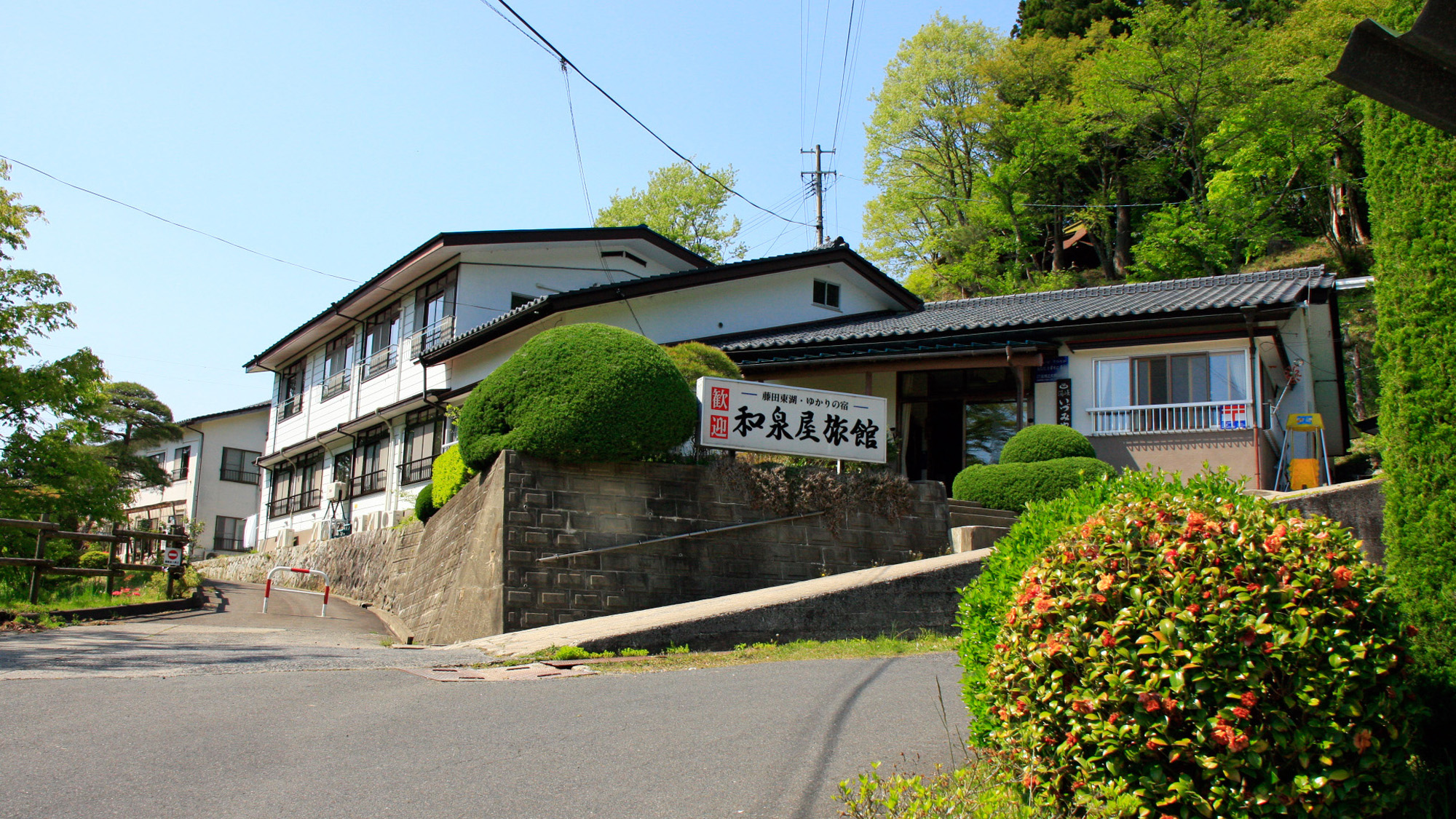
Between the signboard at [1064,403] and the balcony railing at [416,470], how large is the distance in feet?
49.5

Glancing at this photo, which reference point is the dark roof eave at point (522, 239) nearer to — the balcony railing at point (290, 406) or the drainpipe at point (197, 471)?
the balcony railing at point (290, 406)

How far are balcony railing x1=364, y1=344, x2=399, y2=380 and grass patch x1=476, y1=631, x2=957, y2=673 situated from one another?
744 inches

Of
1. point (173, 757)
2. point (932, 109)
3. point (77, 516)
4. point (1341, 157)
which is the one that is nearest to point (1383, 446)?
point (173, 757)

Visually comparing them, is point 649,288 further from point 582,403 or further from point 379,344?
point 379,344

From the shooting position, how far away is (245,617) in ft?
48.5

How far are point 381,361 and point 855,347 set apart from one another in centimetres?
1478

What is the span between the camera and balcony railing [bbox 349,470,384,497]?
1075 inches

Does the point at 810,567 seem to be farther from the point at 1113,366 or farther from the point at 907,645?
the point at 1113,366

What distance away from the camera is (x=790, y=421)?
14.5 m

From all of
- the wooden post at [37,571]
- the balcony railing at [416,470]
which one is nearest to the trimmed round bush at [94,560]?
the wooden post at [37,571]

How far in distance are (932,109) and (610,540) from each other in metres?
32.9

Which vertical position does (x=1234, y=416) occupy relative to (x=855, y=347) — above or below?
below

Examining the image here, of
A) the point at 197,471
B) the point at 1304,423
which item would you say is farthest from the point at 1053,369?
the point at 197,471

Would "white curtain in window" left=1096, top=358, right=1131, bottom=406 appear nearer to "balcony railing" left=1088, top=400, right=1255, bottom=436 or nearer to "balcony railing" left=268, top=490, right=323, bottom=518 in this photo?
"balcony railing" left=1088, top=400, right=1255, bottom=436
